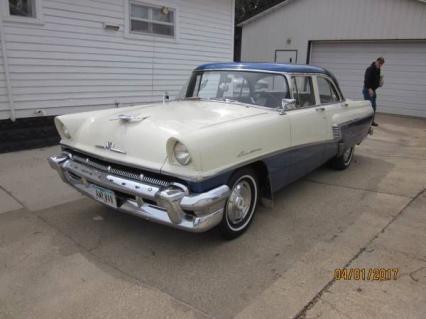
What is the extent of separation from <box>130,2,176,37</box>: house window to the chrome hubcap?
6189 millimetres

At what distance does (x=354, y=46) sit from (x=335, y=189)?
10.4 m

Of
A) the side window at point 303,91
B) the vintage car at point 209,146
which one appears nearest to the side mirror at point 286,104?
the vintage car at point 209,146

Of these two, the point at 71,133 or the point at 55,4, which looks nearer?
the point at 71,133

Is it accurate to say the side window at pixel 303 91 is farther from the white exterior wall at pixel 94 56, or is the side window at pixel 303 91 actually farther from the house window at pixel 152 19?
the house window at pixel 152 19

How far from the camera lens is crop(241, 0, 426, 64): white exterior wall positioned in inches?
493

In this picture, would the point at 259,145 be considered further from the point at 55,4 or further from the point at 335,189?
the point at 55,4

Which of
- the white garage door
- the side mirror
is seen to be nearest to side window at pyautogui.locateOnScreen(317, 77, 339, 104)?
the side mirror

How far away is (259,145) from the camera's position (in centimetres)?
363

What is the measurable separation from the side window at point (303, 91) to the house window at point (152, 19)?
17.1ft

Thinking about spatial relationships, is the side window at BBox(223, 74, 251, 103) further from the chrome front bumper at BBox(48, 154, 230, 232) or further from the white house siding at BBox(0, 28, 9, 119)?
the white house siding at BBox(0, 28, 9, 119)

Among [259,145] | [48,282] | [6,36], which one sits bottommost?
[48,282]

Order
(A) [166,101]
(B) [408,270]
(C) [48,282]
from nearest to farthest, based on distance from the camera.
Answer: (C) [48,282], (B) [408,270], (A) [166,101]

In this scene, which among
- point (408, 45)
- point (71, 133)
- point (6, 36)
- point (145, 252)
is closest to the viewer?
point (145, 252)

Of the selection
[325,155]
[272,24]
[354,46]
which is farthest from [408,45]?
[325,155]
